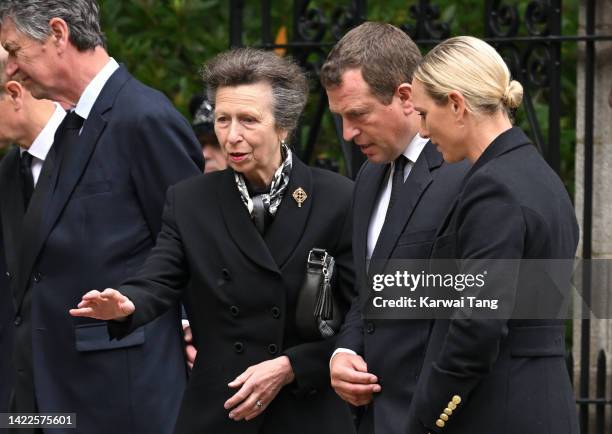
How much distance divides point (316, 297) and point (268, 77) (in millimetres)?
661

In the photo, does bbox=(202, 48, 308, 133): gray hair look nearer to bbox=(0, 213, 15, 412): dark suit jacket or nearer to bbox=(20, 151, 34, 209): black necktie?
bbox=(20, 151, 34, 209): black necktie

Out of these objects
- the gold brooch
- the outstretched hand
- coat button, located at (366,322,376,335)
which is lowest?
coat button, located at (366,322,376,335)

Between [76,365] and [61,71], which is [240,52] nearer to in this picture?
[61,71]

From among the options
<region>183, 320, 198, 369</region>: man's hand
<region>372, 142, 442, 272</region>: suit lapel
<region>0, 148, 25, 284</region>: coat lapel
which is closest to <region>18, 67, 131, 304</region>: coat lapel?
<region>0, 148, 25, 284</region>: coat lapel

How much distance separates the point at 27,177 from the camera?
15.5 feet

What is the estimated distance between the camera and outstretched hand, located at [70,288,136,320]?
3836mm

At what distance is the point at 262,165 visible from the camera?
4125 millimetres

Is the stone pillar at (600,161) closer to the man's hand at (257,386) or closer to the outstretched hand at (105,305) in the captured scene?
the man's hand at (257,386)

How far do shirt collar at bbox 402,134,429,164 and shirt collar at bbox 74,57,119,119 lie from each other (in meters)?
1.17

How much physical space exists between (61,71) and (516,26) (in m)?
1.98

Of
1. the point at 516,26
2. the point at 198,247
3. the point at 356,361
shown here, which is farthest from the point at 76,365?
the point at 516,26

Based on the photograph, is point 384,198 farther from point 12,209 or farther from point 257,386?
point 12,209

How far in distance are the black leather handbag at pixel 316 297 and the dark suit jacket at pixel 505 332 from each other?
23.7 inches

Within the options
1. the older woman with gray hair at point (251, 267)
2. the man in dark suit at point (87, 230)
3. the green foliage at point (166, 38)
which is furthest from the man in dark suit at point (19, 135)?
the green foliage at point (166, 38)
